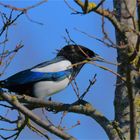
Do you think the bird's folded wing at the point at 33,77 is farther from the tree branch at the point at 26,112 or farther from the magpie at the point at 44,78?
the tree branch at the point at 26,112

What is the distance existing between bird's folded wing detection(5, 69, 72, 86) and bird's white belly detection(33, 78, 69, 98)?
3 cm

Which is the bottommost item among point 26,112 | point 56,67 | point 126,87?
point 26,112

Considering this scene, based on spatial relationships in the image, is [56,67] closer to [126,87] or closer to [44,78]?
[44,78]

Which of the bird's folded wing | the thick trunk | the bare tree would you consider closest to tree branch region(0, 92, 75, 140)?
the bare tree

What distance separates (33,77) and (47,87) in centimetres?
13

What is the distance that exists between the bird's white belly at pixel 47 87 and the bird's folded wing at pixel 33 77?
31mm

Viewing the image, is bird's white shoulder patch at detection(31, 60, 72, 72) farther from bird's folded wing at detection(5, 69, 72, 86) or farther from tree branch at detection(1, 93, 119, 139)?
tree branch at detection(1, 93, 119, 139)

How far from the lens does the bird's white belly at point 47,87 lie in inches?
146

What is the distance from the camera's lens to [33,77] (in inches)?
148

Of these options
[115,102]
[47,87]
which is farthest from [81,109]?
[47,87]

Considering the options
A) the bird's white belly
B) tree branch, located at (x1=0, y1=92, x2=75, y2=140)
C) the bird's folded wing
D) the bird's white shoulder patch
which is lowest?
tree branch, located at (x1=0, y1=92, x2=75, y2=140)

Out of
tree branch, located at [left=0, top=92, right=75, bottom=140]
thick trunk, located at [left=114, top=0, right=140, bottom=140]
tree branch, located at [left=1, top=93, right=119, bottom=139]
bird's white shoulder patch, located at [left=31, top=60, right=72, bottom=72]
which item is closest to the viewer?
thick trunk, located at [left=114, top=0, right=140, bottom=140]

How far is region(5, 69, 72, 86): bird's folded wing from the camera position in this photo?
3.64 meters

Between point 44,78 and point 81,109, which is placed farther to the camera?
point 44,78
